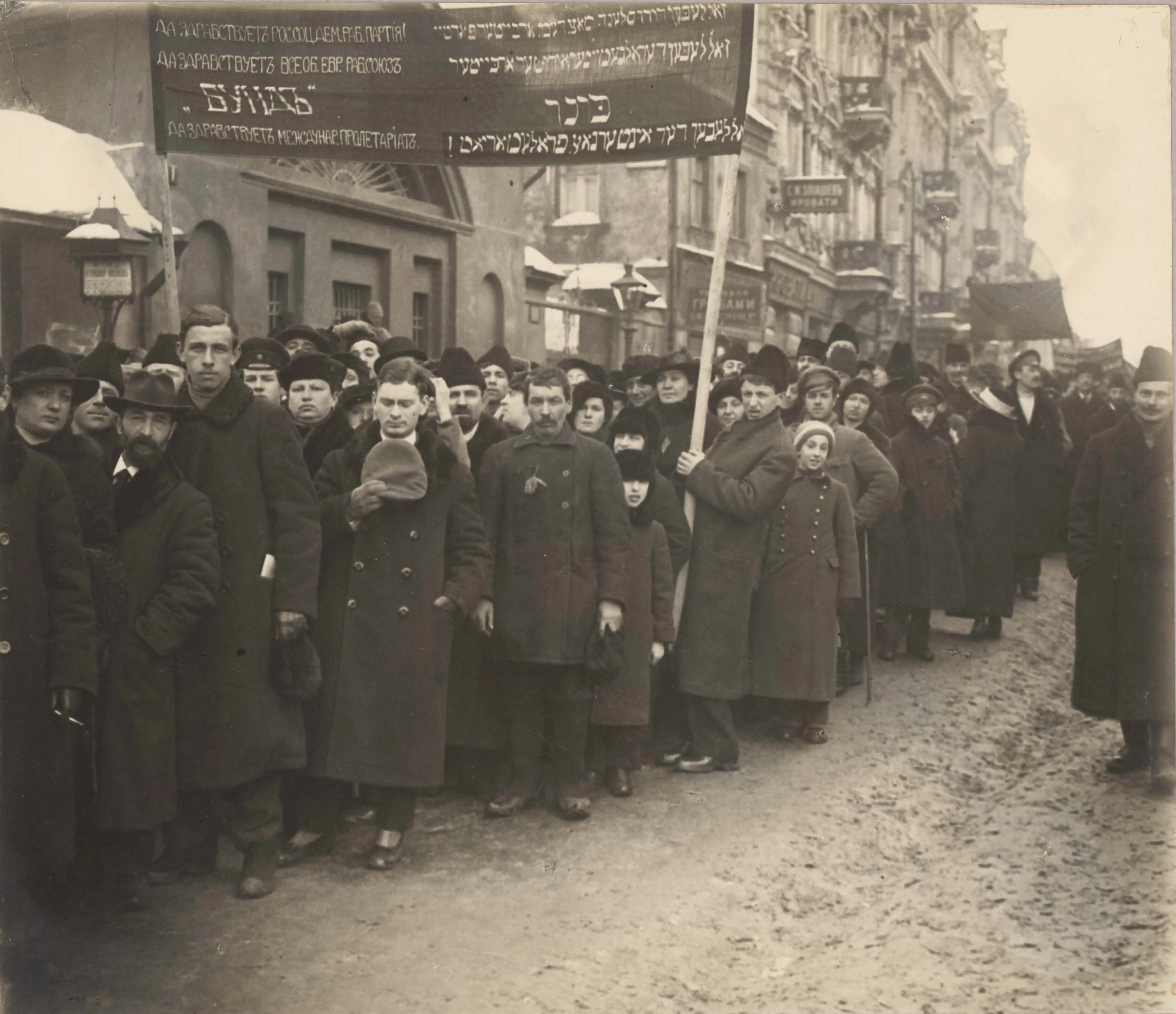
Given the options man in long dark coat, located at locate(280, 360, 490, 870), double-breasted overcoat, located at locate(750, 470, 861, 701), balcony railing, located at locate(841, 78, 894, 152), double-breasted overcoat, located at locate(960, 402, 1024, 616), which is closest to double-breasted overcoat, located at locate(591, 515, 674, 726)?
double-breasted overcoat, located at locate(750, 470, 861, 701)

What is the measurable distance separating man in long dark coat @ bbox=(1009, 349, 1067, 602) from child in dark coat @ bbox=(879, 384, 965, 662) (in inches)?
42.1

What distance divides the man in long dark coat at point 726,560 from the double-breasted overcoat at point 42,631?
294 centimetres

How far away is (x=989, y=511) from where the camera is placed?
29.7 ft

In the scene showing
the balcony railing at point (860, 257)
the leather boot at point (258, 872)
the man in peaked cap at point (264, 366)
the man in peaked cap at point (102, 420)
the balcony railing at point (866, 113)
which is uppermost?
the balcony railing at point (866, 113)

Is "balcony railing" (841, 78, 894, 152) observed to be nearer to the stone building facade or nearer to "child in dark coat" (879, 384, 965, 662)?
the stone building facade

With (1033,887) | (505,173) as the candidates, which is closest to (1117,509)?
(1033,887)

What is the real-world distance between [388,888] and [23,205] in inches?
118

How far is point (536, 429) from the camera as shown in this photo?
5402mm

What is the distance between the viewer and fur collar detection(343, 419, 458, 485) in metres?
4.83

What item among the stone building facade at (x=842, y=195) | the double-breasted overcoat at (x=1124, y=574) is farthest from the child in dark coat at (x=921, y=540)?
the double-breasted overcoat at (x=1124, y=574)

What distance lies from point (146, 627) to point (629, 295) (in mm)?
14215

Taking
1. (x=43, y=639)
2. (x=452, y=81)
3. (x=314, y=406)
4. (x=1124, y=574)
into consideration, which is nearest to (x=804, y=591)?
(x=1124, y=574)

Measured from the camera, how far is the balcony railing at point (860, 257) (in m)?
22.2

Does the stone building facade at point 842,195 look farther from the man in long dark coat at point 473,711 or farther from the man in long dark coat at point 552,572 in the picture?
the man in long dark coat at point 473,711
